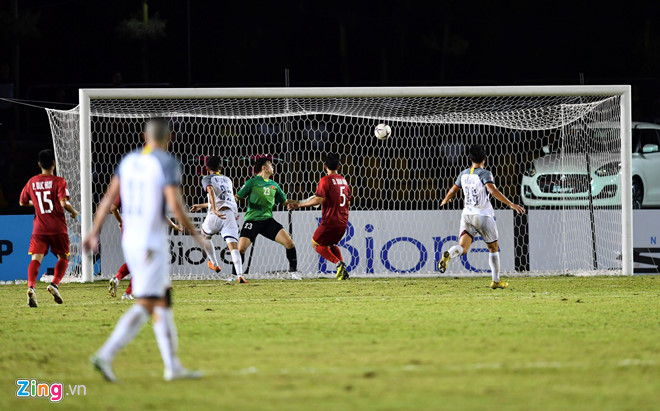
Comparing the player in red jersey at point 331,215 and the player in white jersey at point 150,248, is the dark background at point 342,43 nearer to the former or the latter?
the player in red jersey at point 331,215

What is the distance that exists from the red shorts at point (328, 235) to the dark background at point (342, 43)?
13.9m

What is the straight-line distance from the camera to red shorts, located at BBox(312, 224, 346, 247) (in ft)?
49.9

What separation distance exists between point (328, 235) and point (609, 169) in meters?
5.56

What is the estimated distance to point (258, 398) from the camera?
5570mm

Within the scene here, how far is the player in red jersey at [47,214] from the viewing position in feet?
37.6

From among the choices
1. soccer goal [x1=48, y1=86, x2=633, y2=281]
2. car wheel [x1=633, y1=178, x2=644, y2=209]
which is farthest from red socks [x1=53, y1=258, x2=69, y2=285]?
car wheel [x1=633, y1=178, x2=644, y2=209]

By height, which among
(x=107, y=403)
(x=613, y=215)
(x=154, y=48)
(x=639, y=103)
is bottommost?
(x=107, y=403)

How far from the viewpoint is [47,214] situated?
38.0 feet

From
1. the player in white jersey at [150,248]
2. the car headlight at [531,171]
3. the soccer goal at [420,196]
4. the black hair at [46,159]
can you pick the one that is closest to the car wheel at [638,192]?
the soccer goal at [420,196]

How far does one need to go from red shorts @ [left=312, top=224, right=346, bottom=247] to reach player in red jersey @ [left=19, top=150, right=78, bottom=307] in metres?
4.70

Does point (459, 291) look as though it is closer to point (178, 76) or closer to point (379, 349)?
point (379, 349)

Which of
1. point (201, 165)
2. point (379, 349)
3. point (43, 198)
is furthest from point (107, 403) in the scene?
point (201, 165)

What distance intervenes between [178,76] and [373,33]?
264 inches

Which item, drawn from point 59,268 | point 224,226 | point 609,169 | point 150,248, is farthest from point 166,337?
point 609,169
